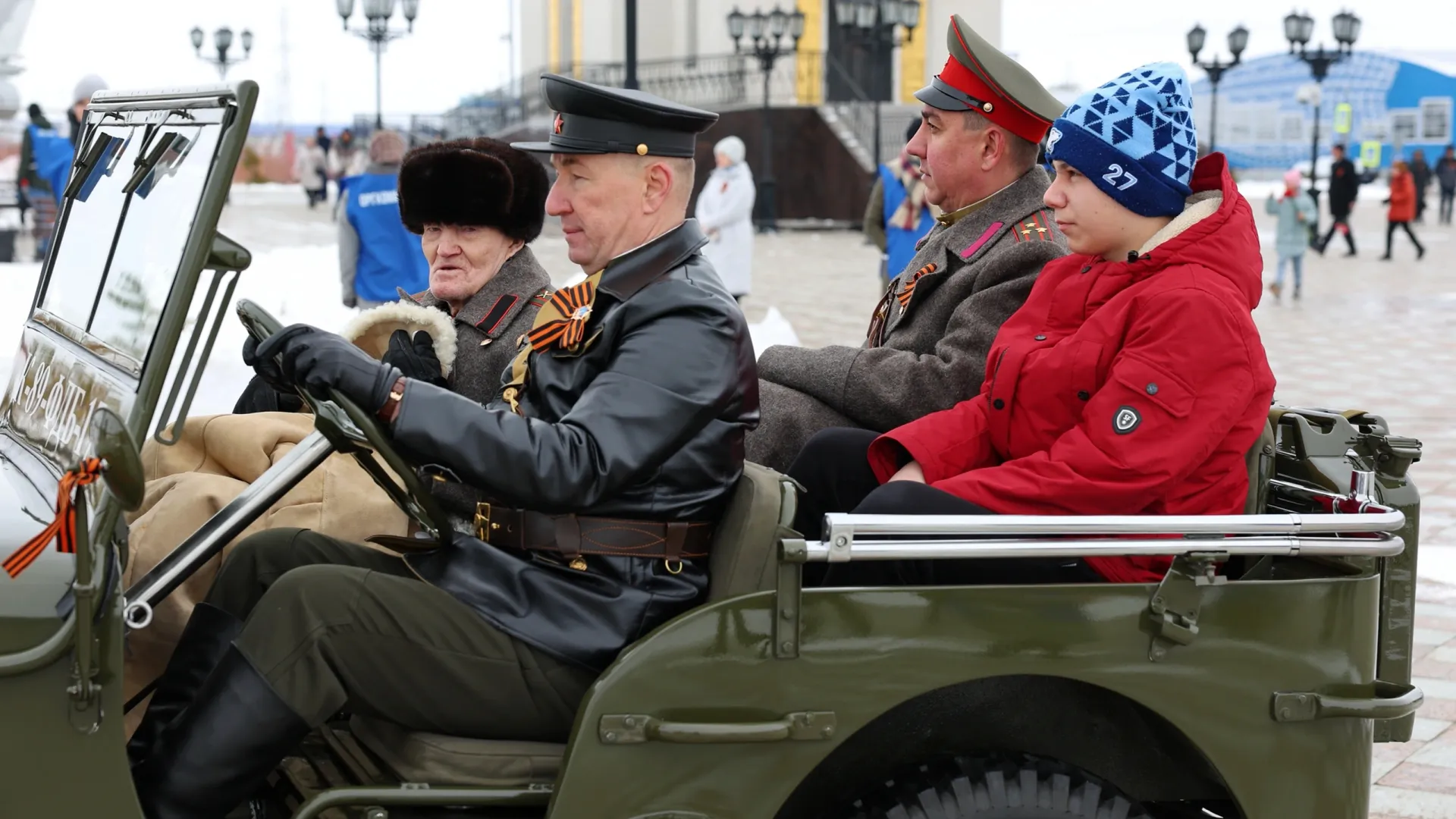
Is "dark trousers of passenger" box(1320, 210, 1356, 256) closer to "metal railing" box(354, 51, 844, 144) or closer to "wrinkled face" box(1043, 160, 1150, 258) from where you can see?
"metal railing" box(354, 51, 844, 144)

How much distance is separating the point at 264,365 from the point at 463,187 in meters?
1.95

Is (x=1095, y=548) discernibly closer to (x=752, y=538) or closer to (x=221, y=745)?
(x=752, y=538)

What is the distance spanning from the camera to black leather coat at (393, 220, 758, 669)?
8.07ft

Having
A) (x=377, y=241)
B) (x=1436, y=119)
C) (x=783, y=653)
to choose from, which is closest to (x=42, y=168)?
(x=377, y=241)

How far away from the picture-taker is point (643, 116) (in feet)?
8.95

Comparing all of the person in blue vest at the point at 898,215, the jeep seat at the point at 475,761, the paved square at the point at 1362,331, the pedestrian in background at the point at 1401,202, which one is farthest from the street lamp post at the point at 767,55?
the jeep seat at the point at 475,761

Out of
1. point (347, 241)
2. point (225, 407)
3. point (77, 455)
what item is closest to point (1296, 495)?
point (77, 455)

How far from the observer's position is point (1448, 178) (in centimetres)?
3778

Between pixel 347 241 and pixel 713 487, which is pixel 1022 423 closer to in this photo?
pixel 713 487

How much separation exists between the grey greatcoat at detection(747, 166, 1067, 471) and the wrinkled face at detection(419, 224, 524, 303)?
89 cm

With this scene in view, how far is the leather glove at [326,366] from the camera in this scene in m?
2.37

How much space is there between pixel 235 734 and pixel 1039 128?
89.7 inches

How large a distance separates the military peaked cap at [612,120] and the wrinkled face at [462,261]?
1.56 metres

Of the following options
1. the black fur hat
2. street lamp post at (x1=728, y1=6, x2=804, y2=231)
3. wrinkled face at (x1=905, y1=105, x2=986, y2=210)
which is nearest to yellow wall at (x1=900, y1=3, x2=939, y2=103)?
street lamp post at (x1=728, y1=6, x2=804, y2=231)
